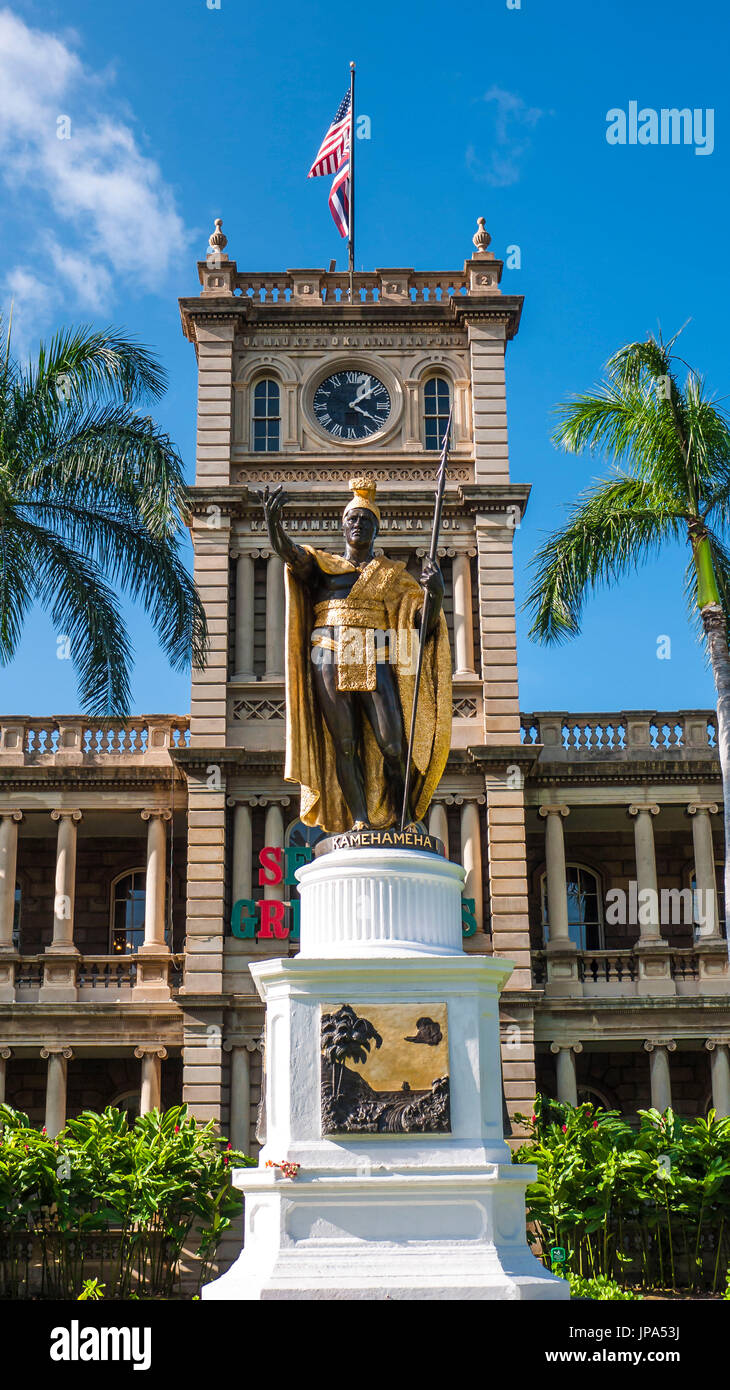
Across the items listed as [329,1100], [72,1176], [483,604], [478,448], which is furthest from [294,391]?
[329,1100]

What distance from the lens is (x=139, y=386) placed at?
58.1ft

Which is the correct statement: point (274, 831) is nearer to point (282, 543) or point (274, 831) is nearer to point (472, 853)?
point (472, 853)

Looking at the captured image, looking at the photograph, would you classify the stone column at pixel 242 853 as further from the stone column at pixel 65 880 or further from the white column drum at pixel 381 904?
the white column drum at pixel 381 904

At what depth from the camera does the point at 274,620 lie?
93.6ft

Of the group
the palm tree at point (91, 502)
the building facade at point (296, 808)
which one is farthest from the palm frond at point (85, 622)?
the building facade at point (296, 808)

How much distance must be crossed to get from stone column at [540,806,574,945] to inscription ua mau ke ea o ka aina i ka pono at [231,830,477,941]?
205cm

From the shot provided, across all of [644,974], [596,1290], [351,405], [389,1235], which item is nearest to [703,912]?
[644,974]

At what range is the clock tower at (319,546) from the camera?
2658cm

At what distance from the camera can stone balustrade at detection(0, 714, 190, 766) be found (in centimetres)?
2847

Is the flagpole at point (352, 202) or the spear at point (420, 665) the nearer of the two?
the spear at point (420, 665)

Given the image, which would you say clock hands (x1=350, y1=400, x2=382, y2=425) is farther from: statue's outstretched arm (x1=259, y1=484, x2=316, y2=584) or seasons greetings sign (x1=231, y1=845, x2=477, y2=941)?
statue's outstretched arm (x1=259, y1=484, x2=316, y2=584)

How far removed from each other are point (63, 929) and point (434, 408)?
12121mm

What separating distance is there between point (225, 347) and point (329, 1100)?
22768 mm

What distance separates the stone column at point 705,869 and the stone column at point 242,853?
811 cm
